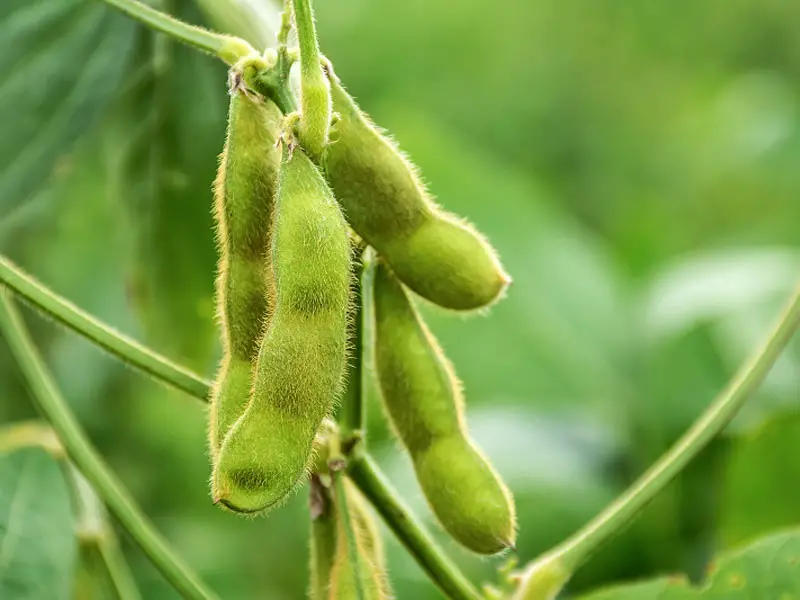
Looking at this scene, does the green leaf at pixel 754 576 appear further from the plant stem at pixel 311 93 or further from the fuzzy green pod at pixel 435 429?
the plant stem at pixel 311 93

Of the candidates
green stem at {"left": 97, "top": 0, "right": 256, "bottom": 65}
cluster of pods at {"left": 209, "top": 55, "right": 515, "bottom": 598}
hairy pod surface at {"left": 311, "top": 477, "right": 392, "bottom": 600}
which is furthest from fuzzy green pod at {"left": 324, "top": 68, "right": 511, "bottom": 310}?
hairy pod surface at {"left": 311, "top": 477, "right": 392, "bottom": 600}

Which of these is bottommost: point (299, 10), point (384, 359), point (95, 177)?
point (95, 177)

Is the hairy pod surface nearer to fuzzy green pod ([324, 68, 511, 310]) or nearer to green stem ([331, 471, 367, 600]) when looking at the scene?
green stem ([331, 471, 367, 600])

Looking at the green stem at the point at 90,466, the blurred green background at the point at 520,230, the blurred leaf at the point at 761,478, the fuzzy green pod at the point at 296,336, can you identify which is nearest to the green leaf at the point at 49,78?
the blurred green background at the point at 520,230

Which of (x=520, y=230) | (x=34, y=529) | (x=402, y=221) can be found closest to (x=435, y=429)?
(x=402, y=221)

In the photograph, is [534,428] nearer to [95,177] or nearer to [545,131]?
[95,177]

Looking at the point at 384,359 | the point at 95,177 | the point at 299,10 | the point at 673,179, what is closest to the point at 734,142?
the point at 673,179

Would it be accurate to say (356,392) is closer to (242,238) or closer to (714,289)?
(242,238)
